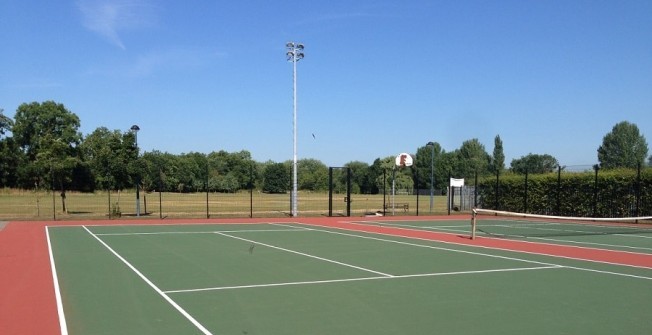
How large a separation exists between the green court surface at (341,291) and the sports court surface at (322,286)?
26 mm

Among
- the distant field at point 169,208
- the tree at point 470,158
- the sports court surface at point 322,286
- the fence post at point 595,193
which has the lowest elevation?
the distant field at point 169,208

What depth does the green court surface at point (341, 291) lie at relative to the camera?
21.5 ft

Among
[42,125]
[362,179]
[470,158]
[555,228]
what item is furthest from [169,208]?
[470,158]

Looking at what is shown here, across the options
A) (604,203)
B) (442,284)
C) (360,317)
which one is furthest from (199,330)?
(604,203)

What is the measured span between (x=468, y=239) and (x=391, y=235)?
2800 mm

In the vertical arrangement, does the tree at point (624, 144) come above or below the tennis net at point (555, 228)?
above

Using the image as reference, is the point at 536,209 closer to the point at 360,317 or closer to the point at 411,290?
the point at 411,290

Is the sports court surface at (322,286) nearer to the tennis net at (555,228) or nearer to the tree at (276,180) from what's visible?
the tennis net at (555,228)

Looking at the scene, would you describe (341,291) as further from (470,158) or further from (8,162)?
(470,158)

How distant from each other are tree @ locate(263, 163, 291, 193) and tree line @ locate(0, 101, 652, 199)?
15 centimetres

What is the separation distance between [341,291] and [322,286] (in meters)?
0.53

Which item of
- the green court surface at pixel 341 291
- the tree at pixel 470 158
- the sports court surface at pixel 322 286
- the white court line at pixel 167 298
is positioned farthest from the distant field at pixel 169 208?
the tree at pixel 470 158

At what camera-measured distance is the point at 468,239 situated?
17906mm

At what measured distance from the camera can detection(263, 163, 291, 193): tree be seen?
7294 centimetres
